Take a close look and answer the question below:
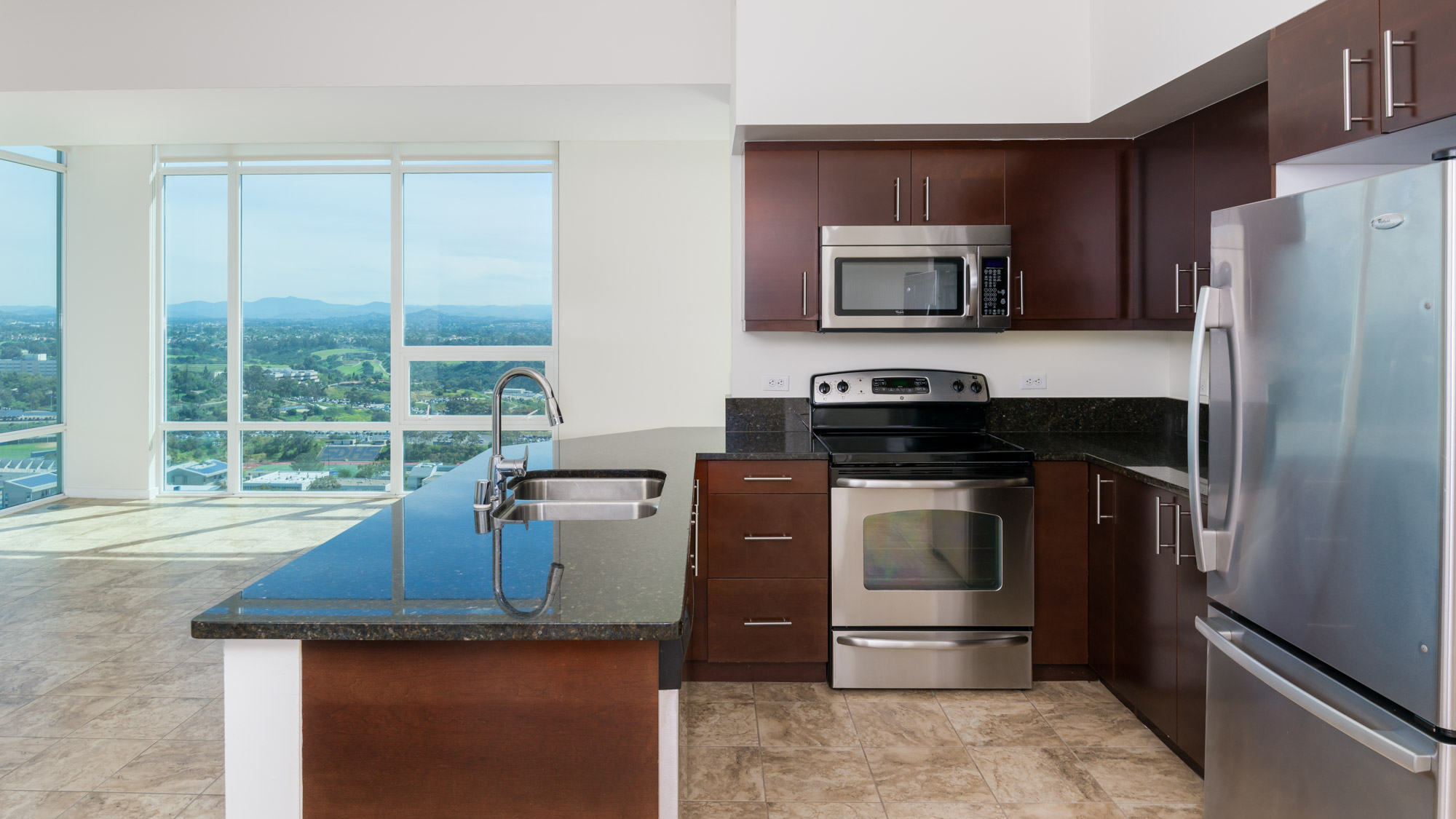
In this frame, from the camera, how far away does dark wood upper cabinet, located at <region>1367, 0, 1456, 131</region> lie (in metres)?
1.59

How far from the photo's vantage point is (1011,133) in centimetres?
336

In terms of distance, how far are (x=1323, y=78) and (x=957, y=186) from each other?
1.55 meters

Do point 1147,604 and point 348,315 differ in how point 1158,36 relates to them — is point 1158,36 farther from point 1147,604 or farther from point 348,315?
point 348,315

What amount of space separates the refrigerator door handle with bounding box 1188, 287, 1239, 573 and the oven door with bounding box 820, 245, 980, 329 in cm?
139

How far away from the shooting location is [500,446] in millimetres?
2102

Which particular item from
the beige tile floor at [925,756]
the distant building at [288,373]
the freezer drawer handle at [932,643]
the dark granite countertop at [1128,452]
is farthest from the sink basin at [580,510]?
the distant building at [288,373]

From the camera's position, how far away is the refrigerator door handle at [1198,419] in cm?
189

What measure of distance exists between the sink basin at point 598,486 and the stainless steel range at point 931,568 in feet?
2.60

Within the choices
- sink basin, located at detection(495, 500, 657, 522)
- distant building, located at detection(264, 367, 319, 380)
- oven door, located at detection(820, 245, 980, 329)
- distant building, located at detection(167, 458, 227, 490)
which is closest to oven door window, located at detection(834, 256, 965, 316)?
oven door, located at detection(820, 245, 980, 329)

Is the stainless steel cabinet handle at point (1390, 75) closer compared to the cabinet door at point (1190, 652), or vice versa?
the stainless steel cabinet handle at point (1390, 75)

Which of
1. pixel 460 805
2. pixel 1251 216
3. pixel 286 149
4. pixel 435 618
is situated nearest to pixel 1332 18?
pixel 1251 216

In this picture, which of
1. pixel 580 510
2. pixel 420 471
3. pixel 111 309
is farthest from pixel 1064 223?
pixel 111 309

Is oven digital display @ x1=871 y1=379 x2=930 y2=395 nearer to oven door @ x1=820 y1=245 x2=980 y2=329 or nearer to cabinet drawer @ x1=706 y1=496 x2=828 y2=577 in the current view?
oven door @ x1=820 y1=245 x2=980 y2=329

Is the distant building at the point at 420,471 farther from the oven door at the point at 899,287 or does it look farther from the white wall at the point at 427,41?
the oven door at the point at 899,287
